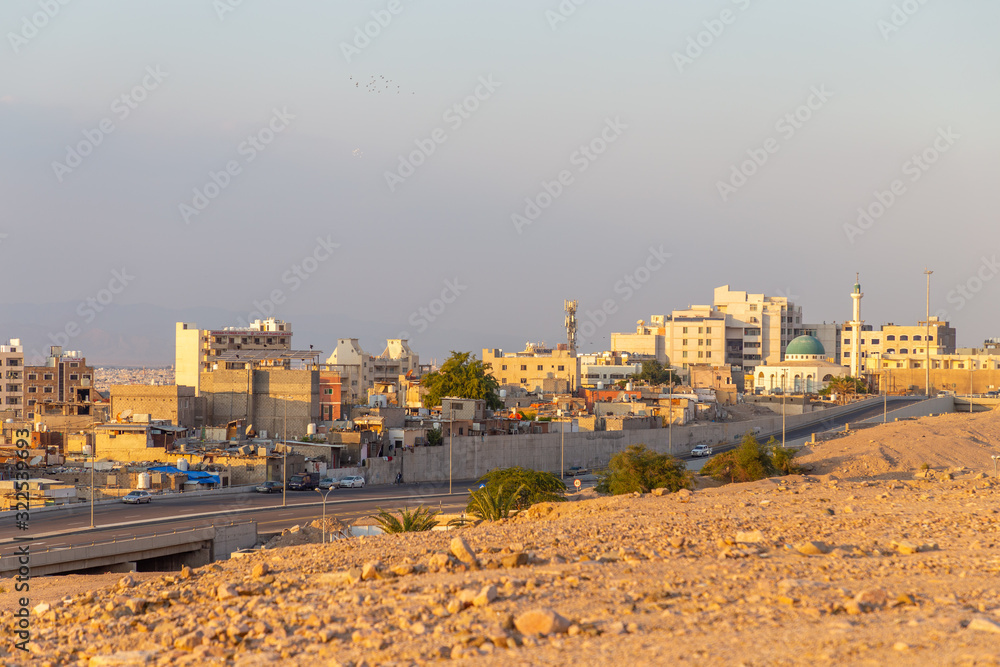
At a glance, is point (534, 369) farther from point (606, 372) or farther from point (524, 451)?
point (524, 451)

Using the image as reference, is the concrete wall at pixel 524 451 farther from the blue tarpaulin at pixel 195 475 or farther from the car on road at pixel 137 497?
the car on road at pixel 137 497

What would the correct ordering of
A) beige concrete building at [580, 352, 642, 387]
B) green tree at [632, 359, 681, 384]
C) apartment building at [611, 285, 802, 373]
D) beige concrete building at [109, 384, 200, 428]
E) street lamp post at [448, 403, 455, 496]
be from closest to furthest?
street lamp post at [448, 403, 455, 496], beige concrete building at [109, 384, 200, 428], green tree at [632, 359, 681, 384], beige concrete building at [580, 352, 642, 387], apartment building at [611, 285, 802, 373]

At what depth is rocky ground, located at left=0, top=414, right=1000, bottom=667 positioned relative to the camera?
Answer: 37.4 ft

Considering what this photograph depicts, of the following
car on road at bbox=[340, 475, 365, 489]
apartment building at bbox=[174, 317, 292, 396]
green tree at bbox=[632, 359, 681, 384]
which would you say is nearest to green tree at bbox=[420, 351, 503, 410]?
car on road at bbox=[340, 475, 365, 489]

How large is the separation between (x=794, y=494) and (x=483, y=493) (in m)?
8.66

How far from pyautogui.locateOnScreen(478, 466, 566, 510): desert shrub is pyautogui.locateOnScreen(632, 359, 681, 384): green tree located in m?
87.5

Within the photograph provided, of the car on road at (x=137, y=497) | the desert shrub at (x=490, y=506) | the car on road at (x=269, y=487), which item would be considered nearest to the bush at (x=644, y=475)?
the desert shrub at (x=490, y=506)

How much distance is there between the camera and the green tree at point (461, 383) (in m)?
88.7

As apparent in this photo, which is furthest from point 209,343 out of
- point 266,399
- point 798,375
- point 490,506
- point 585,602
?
point 585,602

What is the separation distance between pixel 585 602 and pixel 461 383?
76.1m

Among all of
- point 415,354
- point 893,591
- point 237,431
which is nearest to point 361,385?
point 415,354

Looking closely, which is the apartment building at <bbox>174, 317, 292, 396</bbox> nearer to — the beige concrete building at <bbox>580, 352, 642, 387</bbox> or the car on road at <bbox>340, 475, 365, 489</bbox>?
the beige concrete building at <bbox>580, 352, 642, 387</bbox>

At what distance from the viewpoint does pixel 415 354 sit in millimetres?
145000

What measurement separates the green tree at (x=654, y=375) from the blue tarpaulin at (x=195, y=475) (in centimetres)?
7996
